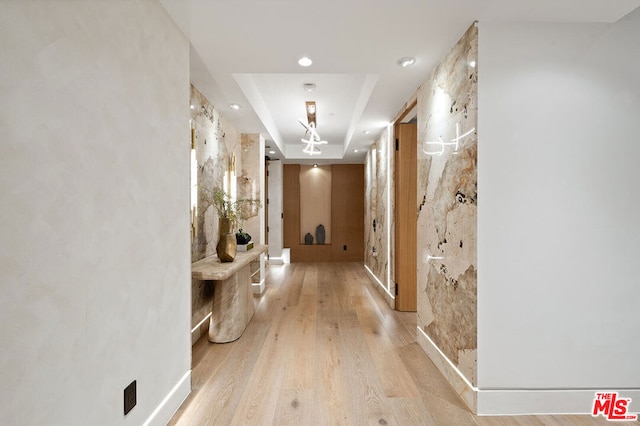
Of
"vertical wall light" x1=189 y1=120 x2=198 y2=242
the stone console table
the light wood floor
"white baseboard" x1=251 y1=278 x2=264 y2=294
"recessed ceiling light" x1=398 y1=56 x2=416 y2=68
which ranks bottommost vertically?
the light wood floor

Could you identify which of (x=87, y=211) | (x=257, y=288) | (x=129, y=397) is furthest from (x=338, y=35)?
(x=257, y=288)

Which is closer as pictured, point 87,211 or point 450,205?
point 87,211

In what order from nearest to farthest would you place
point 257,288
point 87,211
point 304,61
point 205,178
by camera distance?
point 87,211, point 304,61, point 205,178, point 257,288

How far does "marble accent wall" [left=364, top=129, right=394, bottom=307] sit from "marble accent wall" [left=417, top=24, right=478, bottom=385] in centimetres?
137

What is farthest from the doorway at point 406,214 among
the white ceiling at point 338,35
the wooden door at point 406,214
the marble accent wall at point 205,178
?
the marble accent wall at point 205,178

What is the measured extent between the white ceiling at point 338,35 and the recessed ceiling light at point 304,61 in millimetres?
39

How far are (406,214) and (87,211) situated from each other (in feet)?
10.6

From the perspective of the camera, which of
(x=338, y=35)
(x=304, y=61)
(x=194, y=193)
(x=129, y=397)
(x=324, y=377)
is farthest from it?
(x=194, y=193)

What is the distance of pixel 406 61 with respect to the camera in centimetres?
233

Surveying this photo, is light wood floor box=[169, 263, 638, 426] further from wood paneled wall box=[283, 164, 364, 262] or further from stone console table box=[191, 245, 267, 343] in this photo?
wood paneled wall box=[283, 164, 364, 262]

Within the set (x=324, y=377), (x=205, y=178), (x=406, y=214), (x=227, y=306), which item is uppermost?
(x=205, y=178)

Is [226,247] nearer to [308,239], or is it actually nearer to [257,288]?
[257,288]

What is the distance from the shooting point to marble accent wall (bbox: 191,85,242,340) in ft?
9.39

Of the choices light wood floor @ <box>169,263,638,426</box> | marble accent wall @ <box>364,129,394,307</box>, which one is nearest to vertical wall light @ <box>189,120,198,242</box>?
light wood floor @ <box>169,263,638,426</box>
